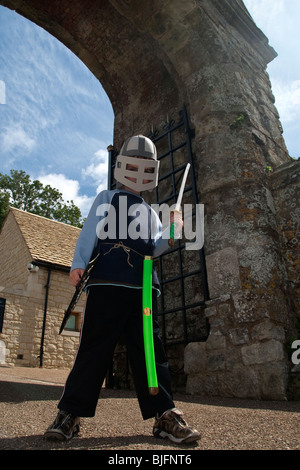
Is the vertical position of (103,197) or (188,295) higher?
(103,197)

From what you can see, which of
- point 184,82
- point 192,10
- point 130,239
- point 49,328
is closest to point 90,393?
point 130,239

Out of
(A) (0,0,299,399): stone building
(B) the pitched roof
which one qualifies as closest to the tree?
(B) the pitched roof

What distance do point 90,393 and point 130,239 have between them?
0.88 m

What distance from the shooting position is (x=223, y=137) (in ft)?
13.9

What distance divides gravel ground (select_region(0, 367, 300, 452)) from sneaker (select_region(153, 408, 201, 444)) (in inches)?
1.3

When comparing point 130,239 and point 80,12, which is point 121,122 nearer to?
point 80,12

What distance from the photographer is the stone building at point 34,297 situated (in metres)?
9.85

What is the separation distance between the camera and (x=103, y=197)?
7.52ft

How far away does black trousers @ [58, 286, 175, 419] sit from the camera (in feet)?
5.79

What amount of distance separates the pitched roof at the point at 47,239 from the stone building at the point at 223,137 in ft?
21.3

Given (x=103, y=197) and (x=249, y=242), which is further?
(x=249, y=242)

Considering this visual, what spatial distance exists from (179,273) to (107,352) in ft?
8.30
